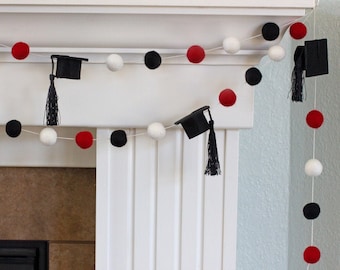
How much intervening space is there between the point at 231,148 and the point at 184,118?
4.8 inches

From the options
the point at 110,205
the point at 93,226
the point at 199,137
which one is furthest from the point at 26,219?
the point at 199,137

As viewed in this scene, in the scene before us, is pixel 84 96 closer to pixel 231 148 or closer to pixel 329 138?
pixel 231 148

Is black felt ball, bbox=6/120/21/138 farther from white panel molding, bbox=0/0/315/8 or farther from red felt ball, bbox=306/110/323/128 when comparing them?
red felt ball, bbox=306/110/323/128

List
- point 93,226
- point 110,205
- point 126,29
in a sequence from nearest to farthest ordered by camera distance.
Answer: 1. point 126,29
2. point 110,205
3. point 93,226

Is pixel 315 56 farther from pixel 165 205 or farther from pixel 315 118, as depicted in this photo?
pixel 165 205

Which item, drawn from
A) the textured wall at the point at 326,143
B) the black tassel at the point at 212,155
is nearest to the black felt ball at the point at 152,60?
the black tassel at the point at 212,155

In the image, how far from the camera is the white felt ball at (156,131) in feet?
2.62

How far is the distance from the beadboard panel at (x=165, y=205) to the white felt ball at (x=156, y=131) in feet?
0.19

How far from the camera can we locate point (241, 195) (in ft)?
3.66

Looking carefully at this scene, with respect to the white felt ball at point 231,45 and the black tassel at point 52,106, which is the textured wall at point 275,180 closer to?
the white felt ball at point 231,45

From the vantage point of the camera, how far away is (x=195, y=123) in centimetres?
79

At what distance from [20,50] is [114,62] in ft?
0.47

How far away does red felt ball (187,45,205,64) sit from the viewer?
76 centimetres

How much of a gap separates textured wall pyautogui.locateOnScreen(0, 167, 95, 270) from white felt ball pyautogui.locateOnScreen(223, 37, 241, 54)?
408 millimetres
